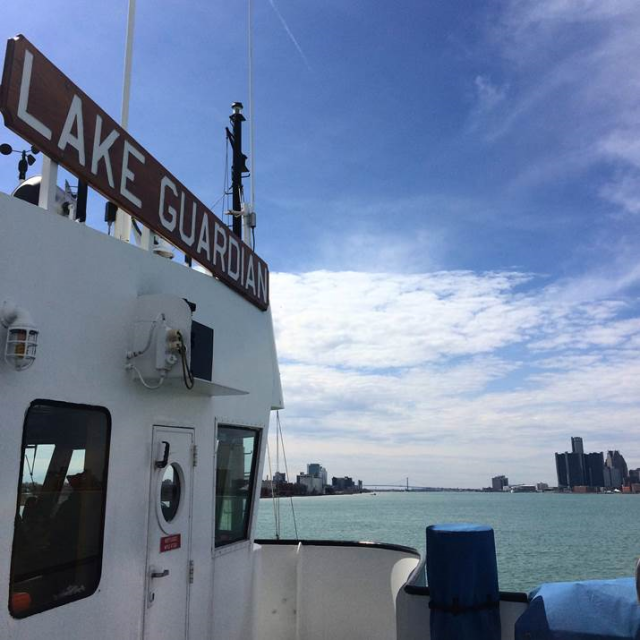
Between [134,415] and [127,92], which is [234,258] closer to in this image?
[127,92]

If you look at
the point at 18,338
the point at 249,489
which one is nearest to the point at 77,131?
the point at 18,338

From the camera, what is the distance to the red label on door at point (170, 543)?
14.0ft

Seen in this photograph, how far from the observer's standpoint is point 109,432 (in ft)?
12.6

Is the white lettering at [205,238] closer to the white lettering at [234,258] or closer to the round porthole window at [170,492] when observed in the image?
the white lettering at [234,258]

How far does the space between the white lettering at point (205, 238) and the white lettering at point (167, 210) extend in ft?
1.33

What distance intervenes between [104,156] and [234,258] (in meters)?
1.94

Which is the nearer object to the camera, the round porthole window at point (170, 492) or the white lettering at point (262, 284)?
the round porthole window at point (170, 492)

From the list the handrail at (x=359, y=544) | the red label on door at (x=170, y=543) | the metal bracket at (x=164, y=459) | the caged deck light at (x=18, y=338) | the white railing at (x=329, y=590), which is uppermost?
the caged deck light at (x=18, y=338)

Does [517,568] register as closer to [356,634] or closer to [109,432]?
[356,634]

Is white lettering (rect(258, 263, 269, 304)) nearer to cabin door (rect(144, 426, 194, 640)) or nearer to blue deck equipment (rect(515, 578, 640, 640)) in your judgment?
cabin door (rect(144, 426, 194, 640))

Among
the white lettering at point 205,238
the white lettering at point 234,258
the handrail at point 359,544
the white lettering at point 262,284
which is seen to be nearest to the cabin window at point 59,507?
the white lettering at point 205,238

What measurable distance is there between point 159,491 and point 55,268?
1.73m

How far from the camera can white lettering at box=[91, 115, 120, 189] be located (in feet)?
12.4

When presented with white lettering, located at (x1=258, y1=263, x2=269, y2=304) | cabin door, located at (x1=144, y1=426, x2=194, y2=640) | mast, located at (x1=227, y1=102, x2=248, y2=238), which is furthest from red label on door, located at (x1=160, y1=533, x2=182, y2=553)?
mast, located at (x1=227, y1=102, x2=248, y2=238)
